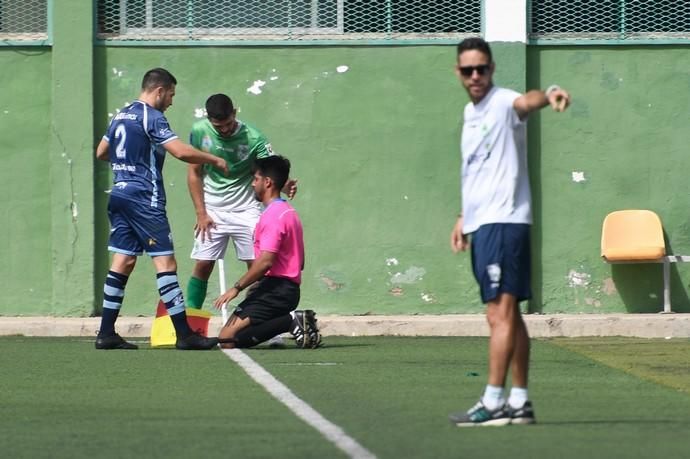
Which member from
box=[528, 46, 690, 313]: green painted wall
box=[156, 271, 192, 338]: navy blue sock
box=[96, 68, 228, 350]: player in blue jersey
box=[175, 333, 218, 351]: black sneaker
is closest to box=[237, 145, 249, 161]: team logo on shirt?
box=[96, 68, 228, 350]: player in blue jersey

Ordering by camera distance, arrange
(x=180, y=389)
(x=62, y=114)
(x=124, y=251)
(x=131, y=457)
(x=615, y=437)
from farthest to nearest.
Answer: (x=62, y=114)
(x=124, y=251)
(x=180, y=389)
(x=615, y=437)
(x=131, y=457)

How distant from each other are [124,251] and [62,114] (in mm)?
2886

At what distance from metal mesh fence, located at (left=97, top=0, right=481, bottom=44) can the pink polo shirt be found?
3.29 m

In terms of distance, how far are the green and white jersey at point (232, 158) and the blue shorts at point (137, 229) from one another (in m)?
0.96

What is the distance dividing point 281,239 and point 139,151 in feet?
4.05

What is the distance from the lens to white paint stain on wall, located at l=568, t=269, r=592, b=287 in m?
14.6

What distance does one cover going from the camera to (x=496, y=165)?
764 centimetres

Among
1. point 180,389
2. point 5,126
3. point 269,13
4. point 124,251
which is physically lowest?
point 180,389

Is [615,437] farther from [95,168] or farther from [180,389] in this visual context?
[95,168]

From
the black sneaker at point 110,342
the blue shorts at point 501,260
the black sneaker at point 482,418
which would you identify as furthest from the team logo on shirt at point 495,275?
the black sneaker at point 110,342

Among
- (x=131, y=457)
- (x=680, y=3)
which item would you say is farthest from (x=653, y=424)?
(x=680, y=3)

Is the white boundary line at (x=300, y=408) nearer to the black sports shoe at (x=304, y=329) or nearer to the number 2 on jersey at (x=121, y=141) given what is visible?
the black sports shoe at (x=304, y=329)

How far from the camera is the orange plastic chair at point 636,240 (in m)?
14.2

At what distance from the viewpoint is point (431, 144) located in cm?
1448
